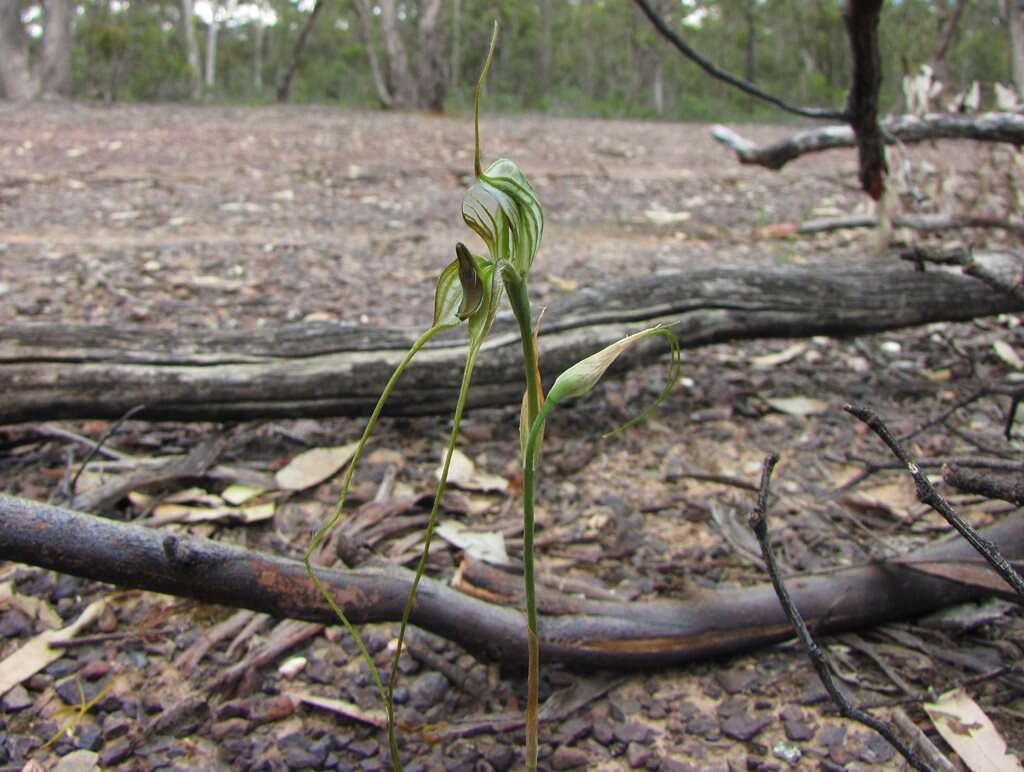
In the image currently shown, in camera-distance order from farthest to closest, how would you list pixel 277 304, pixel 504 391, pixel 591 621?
pixel 277 304 < pixel 504 391 < pixel 591 621

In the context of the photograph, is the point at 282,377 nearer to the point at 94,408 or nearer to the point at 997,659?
the point at 94,408

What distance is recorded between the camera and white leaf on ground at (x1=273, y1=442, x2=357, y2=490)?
230 cm

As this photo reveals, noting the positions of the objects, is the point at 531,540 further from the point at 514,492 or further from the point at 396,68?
the point at 396,68

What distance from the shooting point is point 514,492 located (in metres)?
2.33

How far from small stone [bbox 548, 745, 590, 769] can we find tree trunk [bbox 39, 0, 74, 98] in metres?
14.8

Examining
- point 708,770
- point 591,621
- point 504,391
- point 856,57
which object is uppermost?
point 856,57

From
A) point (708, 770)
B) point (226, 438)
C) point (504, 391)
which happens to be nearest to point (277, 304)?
point (226, 438)

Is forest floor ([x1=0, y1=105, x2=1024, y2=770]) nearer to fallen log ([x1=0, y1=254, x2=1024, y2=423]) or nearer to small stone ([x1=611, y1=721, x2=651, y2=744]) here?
small stone ([x1=611, y1=721, x2=651, y2=744])

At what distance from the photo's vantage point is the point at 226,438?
2.48 meters

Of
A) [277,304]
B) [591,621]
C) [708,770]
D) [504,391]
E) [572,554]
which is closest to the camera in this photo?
[708,770]

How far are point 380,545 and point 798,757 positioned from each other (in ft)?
3.23

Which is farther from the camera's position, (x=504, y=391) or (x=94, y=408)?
(x=504, y=391)

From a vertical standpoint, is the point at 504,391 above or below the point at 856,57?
below

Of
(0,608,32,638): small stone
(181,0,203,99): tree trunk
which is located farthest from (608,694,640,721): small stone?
(181,0,203,99): tree trunk
